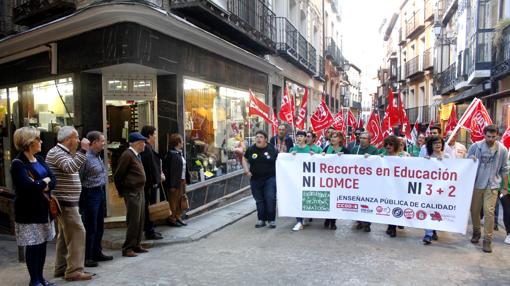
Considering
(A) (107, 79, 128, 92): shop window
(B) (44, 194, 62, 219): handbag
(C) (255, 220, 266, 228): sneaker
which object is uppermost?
(A) (107, 79, 128, 92): shop window

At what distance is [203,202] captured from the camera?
9133mm

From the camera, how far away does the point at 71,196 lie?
4.92 metres

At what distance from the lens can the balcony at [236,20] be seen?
8.52 m

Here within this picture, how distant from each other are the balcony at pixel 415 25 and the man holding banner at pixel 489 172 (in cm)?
2659

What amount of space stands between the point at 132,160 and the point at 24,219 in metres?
1.64

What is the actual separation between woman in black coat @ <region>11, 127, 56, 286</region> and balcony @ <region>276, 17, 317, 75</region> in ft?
37.0

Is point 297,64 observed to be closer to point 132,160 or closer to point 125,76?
point 125,76

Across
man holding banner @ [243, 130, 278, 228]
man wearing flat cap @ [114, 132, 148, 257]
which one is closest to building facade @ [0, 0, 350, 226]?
man holding banner @ [243, 130, 278, 228]

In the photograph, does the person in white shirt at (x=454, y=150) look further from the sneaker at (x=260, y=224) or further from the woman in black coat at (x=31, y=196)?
the woman in black coat at (x=31, y=196)

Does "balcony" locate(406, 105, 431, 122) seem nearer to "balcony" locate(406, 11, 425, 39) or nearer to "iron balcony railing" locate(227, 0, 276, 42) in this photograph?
"balcony" locate(406, 11, 425, 39)

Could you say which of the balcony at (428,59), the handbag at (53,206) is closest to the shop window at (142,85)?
the handbag at (53,206)

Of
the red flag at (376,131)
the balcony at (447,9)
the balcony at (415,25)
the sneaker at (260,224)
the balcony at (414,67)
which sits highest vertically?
the balcony at (415,25)

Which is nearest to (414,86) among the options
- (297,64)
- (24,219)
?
(297,64)

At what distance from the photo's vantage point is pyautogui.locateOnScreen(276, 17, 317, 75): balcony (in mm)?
15215
